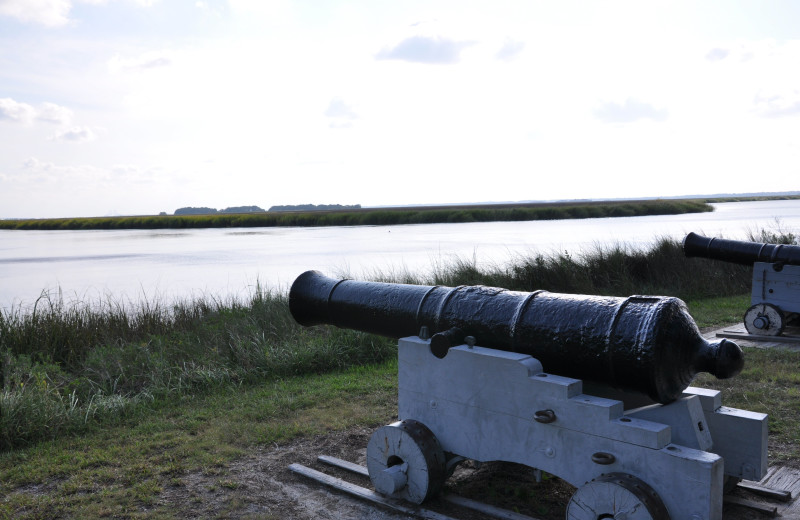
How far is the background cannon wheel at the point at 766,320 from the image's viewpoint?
265 inches

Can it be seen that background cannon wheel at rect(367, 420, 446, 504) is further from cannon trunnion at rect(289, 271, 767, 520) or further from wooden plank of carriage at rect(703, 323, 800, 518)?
wooden plank of carriage at rect(703, 323, 800, 518)

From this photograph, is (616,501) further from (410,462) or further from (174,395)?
(174,395)

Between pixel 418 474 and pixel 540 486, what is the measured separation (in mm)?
647

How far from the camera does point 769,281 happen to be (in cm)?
688

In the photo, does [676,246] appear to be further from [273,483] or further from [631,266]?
[273,483]

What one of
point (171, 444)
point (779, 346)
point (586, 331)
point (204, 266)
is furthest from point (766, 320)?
point (204, 266)

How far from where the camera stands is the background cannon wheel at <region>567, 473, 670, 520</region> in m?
2.25

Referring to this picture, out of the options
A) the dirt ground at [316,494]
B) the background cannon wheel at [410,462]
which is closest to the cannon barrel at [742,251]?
the dirt ground at [316,494]

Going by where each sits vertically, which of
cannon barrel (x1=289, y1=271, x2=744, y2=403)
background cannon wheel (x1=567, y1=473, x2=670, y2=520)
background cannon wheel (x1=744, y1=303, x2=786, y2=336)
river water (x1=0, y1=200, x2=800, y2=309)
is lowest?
river water (x1=0, y1=200, x2=800, y2=309)

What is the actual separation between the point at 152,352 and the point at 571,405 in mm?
4881

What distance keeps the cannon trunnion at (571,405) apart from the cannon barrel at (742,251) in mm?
4580

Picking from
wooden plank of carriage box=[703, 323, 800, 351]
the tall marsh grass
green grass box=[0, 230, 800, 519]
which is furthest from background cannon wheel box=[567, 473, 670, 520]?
wooden plank of carriage box=[703, 323, 800, 351]

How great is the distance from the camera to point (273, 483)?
3.36 metres

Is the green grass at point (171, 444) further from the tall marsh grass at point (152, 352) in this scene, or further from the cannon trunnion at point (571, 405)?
the cannon trunnion at point (571, 405)
